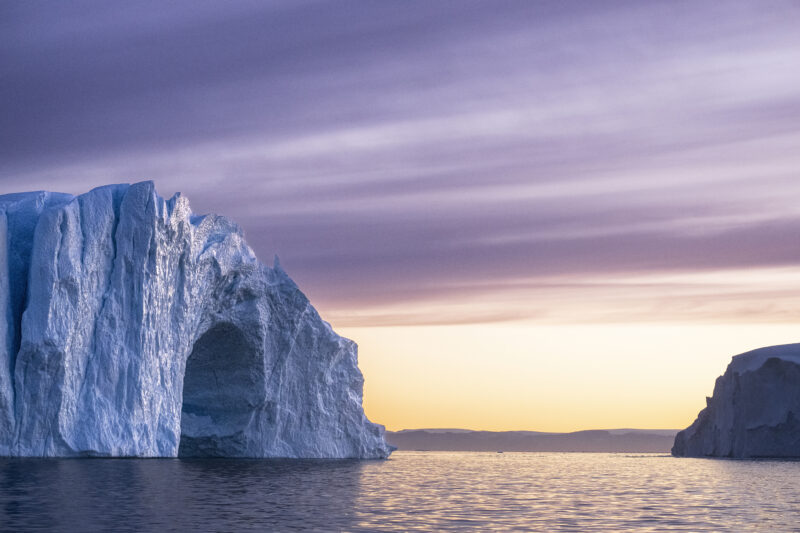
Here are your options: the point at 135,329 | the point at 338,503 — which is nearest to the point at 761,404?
the point at 135,329

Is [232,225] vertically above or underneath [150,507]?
above

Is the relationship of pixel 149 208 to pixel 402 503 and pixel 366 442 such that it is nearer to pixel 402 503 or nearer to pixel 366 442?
pixel 402 503

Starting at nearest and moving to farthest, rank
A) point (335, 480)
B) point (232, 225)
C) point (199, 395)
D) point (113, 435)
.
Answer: point (335, 480), point (113, 435), point (232, 225), point (199, 395)

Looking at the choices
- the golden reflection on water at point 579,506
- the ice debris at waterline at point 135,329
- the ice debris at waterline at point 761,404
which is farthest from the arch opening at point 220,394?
the ice debris at waterline at point 761,404

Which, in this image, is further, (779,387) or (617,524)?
(779,387)

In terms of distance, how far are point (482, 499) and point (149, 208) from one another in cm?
2216

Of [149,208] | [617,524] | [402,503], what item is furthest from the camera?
[149,208]

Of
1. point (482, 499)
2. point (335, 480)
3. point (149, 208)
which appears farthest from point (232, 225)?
point (482, 499)

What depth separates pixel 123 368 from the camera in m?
41.9

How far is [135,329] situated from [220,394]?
14501 millimetres

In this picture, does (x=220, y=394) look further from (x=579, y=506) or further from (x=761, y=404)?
(x=761, y=404)

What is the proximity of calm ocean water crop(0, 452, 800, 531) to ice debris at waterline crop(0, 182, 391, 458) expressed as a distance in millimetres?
3009

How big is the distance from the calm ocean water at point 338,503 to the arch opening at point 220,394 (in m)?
16.2

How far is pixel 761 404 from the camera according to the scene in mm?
77062
